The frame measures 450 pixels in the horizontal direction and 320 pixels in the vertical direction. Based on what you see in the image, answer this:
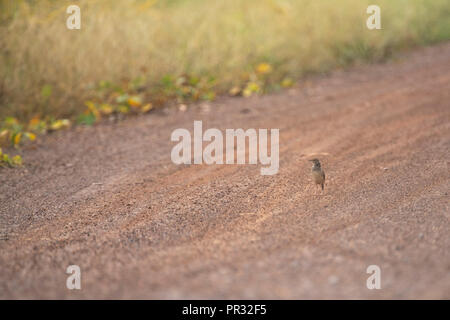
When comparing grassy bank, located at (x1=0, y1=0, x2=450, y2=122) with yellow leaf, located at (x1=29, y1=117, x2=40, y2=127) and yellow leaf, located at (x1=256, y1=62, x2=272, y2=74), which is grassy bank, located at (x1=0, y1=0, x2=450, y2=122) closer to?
yellow leaf, located at (x1=256, y1=62, x2=272, y2=74)

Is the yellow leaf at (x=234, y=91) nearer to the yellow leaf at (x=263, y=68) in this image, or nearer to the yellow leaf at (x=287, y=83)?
the yellow leaf at (x=263, y=68)

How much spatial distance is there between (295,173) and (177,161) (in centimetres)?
100

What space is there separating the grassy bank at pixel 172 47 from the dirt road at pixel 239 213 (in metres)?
0.76

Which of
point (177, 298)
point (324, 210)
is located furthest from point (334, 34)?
point (177, 298)

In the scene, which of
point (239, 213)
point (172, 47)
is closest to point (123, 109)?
point (172, 47)

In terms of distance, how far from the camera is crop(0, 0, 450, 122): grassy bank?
214 inches

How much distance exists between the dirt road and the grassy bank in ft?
2.49

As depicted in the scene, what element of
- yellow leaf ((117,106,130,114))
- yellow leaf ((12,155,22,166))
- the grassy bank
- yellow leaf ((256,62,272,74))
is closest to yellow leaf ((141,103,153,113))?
the grassy bank

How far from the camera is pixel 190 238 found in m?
2.69

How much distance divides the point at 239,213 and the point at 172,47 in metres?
4.18

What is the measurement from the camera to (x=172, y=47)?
6676mm

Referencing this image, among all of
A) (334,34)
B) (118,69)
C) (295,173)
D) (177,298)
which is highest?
(334,34)

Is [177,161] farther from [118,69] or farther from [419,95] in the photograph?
[419,95]

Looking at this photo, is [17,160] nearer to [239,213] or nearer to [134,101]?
[134,101]
